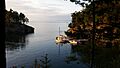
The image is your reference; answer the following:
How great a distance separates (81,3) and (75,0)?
2.01ft

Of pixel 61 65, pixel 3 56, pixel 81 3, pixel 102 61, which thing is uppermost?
pixel 81 3

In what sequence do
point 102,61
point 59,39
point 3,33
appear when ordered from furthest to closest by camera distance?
point 59,39, point 102,61, point 3,33

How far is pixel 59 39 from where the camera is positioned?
138m

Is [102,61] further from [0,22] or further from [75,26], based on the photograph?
[75,26]

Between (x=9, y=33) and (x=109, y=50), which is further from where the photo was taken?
(x=9, y=33)

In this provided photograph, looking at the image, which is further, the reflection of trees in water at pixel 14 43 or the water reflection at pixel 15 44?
the reflection of trees in water at pixel 14 43

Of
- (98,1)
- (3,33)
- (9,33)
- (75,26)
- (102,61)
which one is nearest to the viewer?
(3,33)

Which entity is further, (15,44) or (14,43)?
(14,43)

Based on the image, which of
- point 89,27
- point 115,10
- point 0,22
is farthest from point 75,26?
point 0,22

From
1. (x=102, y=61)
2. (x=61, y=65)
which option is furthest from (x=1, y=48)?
(x=61, y=65)

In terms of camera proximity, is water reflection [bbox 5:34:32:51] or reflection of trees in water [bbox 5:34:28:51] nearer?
water reflection [bbox 5:34:32:51]

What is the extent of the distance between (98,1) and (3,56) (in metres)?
16.3

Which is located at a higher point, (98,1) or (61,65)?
(98,1)

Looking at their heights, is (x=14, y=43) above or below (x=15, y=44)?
above
